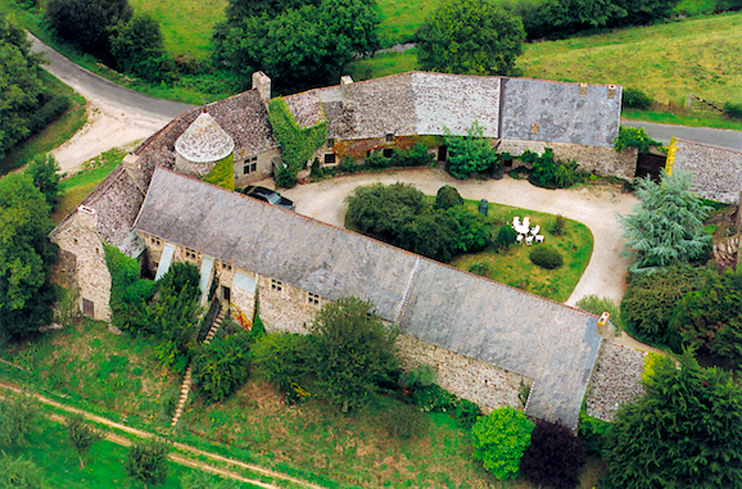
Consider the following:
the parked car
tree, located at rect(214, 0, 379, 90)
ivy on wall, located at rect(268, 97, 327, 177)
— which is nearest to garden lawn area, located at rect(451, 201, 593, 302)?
the parked car

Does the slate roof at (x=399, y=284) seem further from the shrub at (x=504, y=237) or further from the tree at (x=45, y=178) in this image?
the shrub at (x=504, y=237)

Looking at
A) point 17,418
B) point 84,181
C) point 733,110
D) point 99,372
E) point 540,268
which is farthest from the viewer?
point 733,110

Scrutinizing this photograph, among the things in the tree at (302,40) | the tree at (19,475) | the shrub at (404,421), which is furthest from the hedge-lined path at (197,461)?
the tree at (302,40)

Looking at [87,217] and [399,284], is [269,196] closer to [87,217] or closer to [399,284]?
[87,217]

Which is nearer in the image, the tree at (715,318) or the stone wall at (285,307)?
the tree at (715,318)

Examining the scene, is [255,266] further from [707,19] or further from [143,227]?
[707,19]

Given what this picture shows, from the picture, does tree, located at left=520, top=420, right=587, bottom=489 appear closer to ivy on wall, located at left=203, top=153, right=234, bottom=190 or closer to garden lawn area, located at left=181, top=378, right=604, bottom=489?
garden lawn area, located at left=181, top=378, right=604, bottom=489

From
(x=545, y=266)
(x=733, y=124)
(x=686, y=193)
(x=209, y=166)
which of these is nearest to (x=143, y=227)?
(x=209, y=166)

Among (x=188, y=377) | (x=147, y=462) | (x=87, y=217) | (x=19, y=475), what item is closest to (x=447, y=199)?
(x=188, y=377)
